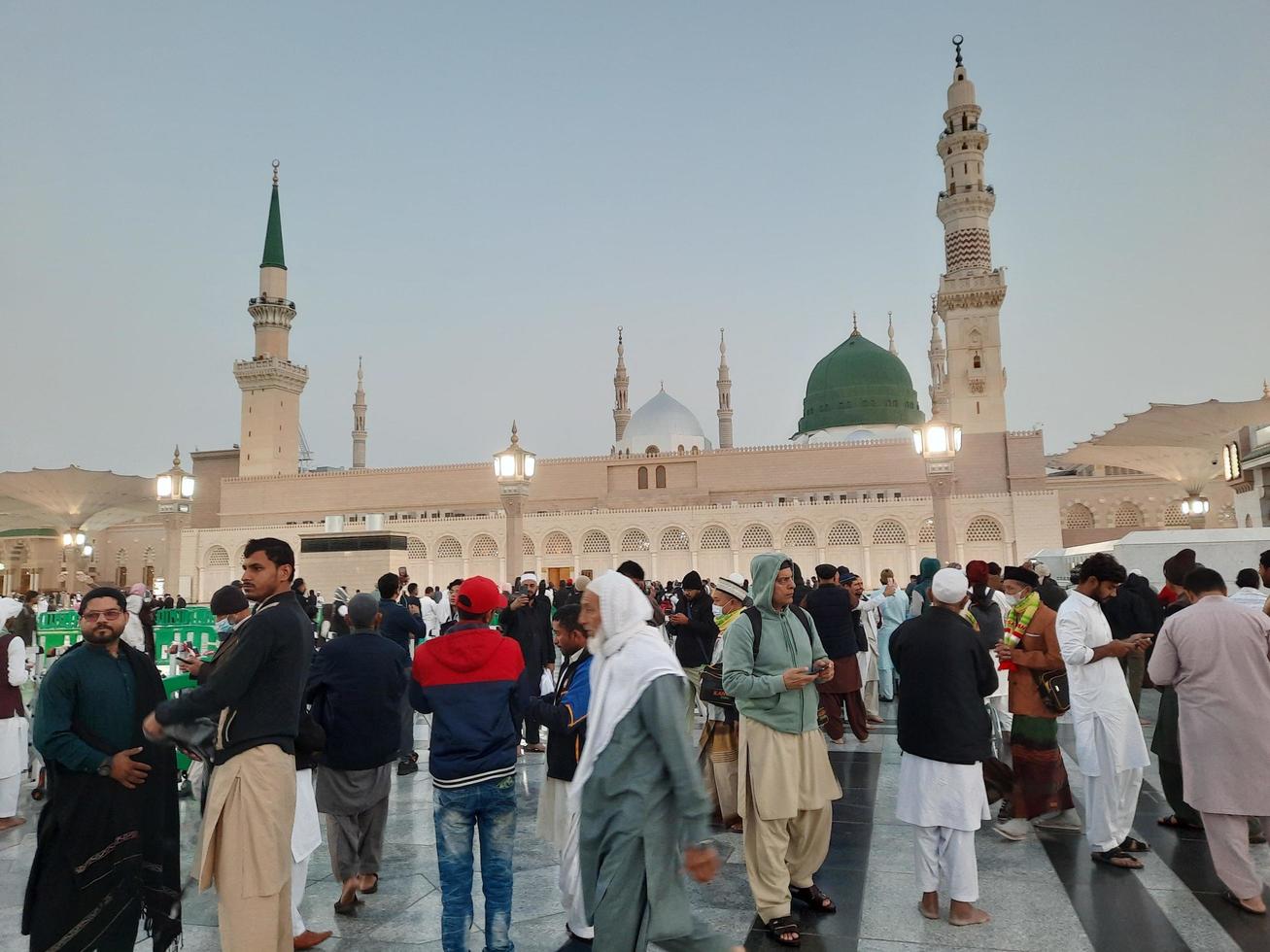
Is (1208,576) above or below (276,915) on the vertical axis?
above

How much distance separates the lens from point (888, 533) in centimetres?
3159

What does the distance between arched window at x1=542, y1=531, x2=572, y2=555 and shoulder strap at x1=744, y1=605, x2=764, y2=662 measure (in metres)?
31.6

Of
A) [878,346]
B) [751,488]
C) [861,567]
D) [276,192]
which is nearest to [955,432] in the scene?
[861,567]

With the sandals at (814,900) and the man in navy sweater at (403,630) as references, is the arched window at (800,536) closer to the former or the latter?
the man in navy sweater at (403,630)

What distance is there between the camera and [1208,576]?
3.56 metres

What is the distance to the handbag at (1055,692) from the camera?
405 centimetres

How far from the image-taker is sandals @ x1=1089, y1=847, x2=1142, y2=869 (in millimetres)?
3584

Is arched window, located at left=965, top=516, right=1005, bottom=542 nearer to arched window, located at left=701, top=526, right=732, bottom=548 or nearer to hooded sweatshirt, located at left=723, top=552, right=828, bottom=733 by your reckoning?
arched window, located at left=701, top=526, right=732, bottom=548

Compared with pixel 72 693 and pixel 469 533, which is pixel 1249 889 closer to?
pixel 72 693

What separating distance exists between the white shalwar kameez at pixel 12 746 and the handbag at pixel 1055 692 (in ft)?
17.7

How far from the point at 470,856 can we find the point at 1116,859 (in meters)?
2.79

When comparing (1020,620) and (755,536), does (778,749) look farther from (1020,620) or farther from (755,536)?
(755,536)

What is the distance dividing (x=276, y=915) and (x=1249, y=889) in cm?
343

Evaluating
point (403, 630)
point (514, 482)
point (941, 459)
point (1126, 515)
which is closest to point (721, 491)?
Result: point (1126, 515)
